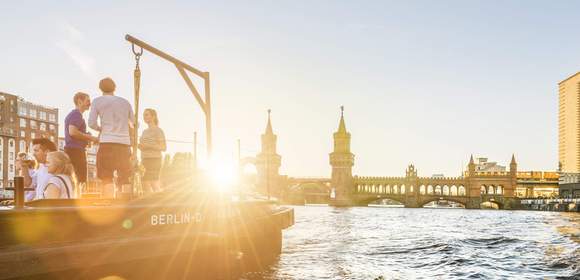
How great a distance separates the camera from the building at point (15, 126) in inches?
3140

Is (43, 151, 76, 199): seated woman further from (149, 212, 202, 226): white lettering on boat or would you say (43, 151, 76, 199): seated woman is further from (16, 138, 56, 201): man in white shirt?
(149, 212, 202, 226): white lettering on boat

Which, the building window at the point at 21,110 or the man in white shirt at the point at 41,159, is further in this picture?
the building window at the point at 21,110

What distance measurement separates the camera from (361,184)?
518 ft

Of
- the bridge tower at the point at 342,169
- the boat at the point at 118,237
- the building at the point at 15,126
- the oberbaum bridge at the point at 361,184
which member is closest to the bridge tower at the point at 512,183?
the oberbaum bridge at the point at 361,184

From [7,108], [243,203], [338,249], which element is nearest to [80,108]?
[243,203]

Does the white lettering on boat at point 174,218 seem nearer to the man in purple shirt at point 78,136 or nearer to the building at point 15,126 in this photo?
the man in purple shirt at point 78,136

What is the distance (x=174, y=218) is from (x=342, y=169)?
152 meters

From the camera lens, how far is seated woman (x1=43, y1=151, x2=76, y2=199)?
22.7ft

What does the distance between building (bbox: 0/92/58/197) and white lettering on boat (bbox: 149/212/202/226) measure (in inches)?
2894

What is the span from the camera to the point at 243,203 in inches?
518

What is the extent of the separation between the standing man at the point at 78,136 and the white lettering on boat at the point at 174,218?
1481 millimetres

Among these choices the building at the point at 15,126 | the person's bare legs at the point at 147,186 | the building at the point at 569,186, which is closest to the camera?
the person's bare legs at the point at 147,186

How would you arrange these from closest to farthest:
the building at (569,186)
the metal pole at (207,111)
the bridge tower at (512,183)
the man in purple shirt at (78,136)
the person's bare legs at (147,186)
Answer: the man in purple shirt at (78,136), the metal pole at (207,111), the person's bare legs at (147,186), the building at (569,186), the bridge tower at (512,183)

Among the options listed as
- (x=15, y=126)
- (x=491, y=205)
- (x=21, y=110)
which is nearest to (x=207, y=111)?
(x=15, y=126)
